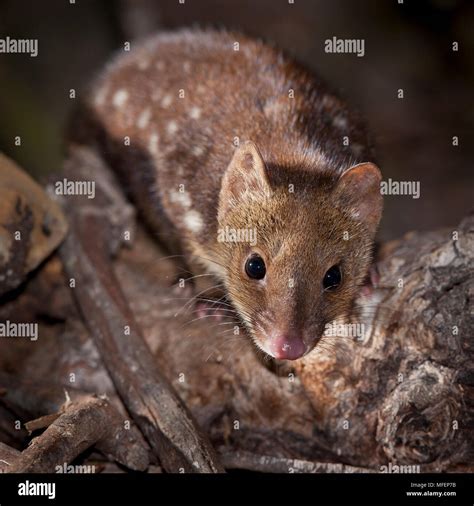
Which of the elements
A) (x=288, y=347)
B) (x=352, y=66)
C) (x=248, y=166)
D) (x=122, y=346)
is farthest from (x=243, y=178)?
(x=352, y=66)

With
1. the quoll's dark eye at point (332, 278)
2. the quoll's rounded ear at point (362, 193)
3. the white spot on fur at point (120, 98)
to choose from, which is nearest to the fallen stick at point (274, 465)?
the quoll's dark eye at point (332, 278)

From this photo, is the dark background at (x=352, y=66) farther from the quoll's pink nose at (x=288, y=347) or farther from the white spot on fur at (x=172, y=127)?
the quoll's pink nose at (x=288, y=347)

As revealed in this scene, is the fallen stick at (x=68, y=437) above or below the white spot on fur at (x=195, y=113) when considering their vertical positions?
below

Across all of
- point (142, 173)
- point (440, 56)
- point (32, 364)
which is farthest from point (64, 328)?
point (440, 56)

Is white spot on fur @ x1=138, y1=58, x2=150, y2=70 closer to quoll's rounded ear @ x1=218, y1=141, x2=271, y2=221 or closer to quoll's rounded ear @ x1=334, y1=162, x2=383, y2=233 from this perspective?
quoll's rounded ear @ x1=218, y1=141, x2=271, y2=221

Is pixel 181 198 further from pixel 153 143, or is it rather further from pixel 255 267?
pixel 255 267

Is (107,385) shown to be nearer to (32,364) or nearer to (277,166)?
(32,364)
